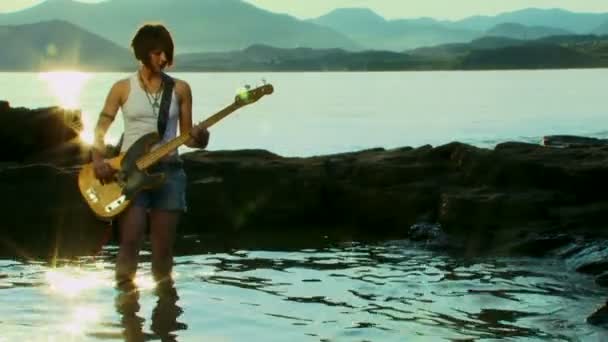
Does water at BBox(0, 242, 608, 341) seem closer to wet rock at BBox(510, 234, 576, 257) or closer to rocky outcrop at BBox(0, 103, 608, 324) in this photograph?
wet rock at BBox(510, 234, 576, 257)

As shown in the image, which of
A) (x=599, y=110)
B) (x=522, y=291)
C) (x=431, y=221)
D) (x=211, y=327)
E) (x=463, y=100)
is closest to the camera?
(x=211, y=327)

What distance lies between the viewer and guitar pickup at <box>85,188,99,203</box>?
344 inches

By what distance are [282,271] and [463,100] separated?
96.9 m

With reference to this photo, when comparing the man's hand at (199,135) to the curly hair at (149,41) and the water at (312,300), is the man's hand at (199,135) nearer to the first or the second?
the curly hair at (149,41)

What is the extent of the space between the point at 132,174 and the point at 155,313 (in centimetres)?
124

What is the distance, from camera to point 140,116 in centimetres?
860

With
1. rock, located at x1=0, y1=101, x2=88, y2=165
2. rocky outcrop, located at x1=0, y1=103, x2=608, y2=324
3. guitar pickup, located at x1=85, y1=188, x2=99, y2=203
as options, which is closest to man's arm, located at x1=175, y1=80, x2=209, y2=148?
guitar pickup, located at x1=85, y1=188, x2=99, y2=203

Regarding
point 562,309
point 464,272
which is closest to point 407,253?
point 464,272

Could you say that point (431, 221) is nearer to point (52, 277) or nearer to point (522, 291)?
point (522, 291)

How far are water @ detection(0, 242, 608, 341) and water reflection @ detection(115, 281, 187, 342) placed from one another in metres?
0.02

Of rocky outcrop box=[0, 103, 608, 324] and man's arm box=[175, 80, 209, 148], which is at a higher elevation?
man's arm box=[175, 80, 209, 148]

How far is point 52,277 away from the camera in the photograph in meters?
10.8

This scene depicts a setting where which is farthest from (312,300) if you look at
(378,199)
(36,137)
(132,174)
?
(36,137)

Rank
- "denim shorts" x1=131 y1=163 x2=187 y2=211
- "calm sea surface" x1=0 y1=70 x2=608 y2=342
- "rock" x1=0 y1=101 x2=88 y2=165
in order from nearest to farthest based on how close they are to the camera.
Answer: "calm sea surface" x1=0 y1=70 x2=608 y2=342
"denim shorts" x1=131 y1=163 x2=187 y2=211
"rock" x1=0 y1=101 x2=88 y2=165
